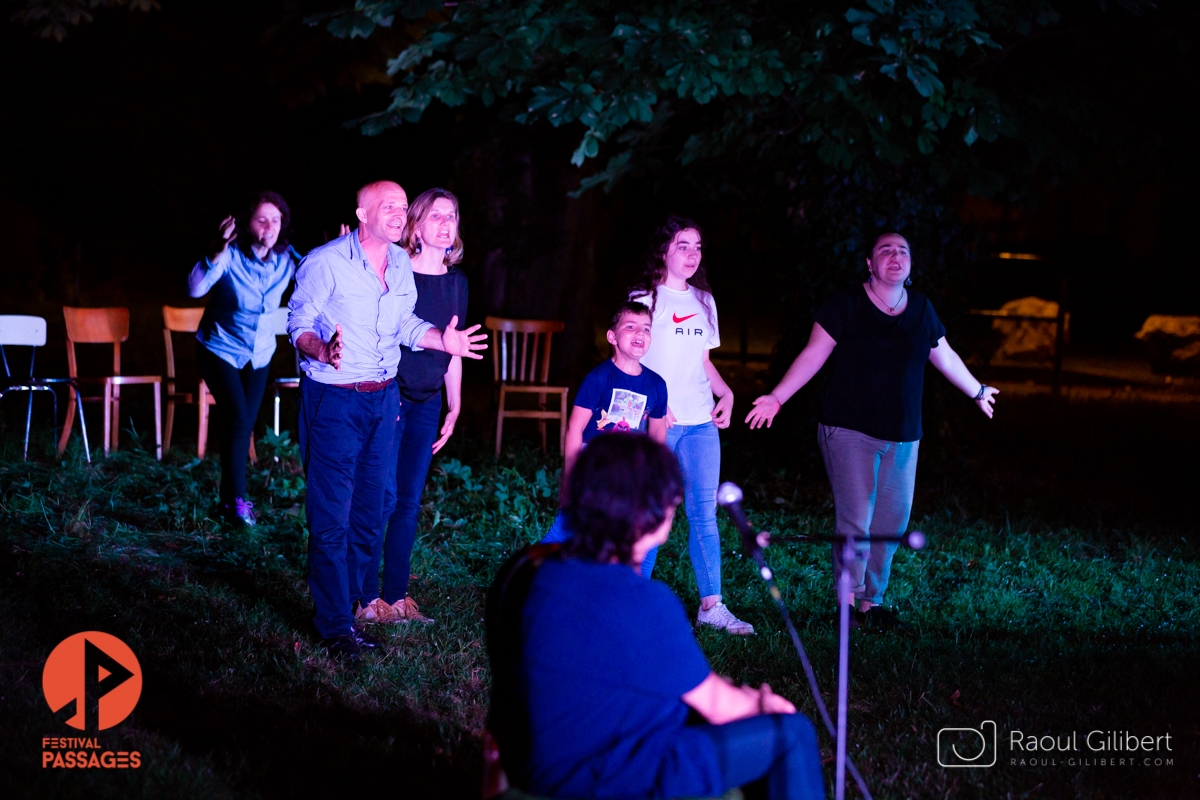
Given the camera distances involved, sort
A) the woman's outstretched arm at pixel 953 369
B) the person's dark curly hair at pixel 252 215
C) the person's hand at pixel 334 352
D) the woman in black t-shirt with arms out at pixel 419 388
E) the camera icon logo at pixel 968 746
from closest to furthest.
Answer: the camera icon logo at pixel 968 746, the person's hand at pixel 334 352, the woman in black t-shirt with arms out at pixel 419 388, the woman's outstretched arm at pixel 953 369, the person's dark curly hair at pixel 252 215

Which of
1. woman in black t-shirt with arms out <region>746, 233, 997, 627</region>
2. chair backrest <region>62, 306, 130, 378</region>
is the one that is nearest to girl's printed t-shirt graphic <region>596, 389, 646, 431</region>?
woman in black t-shirt with arms out <region>746, 233, 997, 627</region>

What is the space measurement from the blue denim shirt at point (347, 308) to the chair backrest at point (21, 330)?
16.9ft

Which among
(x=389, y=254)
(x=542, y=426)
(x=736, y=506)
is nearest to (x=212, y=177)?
(x=542, y=426)

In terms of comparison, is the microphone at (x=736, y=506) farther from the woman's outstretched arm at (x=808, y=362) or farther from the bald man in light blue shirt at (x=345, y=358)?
the woman's outstretched arm at (x=808, y=362)

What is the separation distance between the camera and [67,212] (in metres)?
22.4

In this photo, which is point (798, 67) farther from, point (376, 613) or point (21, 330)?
point (21, 330)

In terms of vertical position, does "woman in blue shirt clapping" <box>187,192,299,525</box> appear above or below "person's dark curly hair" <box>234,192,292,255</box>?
below

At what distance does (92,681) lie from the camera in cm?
411

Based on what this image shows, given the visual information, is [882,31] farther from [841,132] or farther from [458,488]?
[458,488]

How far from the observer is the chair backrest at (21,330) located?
8.39 metres

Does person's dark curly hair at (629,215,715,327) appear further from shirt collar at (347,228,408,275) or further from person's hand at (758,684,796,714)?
person's hand at (758,684,796,714)

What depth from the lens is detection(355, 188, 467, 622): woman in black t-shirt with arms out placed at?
15.3 ft

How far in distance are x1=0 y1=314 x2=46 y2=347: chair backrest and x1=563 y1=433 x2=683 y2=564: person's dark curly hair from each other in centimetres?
743

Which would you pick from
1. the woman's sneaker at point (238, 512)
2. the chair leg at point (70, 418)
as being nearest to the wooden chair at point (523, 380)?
the woman's sneaker at point (238, 512)
